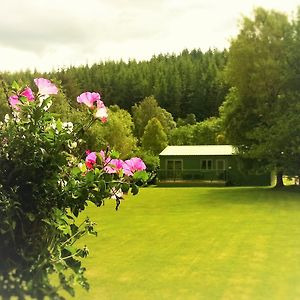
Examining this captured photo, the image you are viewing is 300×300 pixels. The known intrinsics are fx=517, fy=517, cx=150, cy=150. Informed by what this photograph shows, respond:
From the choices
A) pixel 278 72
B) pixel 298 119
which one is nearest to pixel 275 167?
pixel 298 119

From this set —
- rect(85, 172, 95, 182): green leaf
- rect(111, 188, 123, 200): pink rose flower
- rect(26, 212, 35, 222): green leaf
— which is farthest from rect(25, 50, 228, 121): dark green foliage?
rect(26, 212, 35, 222): green leaf

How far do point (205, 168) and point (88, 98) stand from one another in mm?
44643

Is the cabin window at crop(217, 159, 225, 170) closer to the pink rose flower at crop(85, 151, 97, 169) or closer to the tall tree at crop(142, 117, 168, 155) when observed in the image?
the tall tree at crop(142, 117, 168, 155)

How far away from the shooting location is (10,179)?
135 inches

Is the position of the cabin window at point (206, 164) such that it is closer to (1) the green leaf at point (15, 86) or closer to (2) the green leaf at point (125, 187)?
(2) the green leaf at point (125, 187)

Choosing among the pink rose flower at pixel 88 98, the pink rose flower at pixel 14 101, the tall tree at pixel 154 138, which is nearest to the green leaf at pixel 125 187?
the pink rose flower at pixel 88 98

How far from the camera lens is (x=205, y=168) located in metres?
47.9

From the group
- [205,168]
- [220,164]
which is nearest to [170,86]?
[205,168]

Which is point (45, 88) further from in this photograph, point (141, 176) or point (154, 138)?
point (154, 138)

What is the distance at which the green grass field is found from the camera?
7.84 metres

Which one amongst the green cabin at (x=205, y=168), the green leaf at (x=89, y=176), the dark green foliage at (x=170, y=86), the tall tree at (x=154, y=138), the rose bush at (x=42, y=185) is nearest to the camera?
the rose bush at (x=42, y=185)

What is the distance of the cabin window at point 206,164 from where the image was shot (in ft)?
156

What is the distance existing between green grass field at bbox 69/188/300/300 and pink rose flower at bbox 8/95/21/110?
180 inches

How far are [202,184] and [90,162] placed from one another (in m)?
41.7
